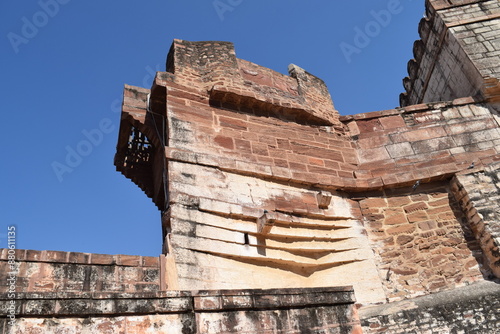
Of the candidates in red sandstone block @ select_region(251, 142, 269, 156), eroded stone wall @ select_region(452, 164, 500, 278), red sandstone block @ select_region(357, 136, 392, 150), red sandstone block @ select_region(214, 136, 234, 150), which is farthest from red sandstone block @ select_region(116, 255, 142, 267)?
eroded stone wall @ select_region(452, 164, 500, 278)

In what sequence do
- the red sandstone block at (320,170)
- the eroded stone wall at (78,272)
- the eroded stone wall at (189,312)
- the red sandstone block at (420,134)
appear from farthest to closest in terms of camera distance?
the red sandstone block at (420,134)
the red sandstone block at (320,170)
the eroded stone wall at (78,272)
the eroded stone wall at (189,312)

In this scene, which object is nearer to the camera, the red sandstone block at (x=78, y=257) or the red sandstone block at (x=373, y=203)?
the red sandstone block at (x=78, y=257)

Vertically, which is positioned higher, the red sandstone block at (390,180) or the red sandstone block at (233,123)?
the red sandstone block at (233,123)

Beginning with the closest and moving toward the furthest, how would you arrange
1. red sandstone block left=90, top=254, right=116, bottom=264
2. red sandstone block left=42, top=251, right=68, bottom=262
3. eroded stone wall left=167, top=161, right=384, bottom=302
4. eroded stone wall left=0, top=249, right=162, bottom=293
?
eroded stone wall left=0, top=249, right=162, bottom=293 < red sandstone block left=42, top=251, right=68, bottom=262 < red sandstone block left=90, top=254, right=116, bottom=264 < eroded stone wall left=167, top=161, right=384, bottom=302

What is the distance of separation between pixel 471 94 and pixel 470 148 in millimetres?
1527

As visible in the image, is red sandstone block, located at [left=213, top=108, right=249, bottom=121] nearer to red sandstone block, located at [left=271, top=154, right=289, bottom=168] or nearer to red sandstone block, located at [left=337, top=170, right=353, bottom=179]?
red sandstone block, located at [left=271, top=154, right=289, bottom=168]

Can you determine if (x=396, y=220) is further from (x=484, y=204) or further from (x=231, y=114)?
(x=231, y=114)

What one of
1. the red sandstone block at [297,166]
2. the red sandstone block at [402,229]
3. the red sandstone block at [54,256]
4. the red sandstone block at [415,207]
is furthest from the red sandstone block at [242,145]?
the red sandstone block at [54,256]

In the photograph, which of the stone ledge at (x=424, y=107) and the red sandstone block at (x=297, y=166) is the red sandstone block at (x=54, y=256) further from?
the stone ledge at (x=424, y=107)

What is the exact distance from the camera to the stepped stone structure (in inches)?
128

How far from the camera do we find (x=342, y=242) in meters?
5.89

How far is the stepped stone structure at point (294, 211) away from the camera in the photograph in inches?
128

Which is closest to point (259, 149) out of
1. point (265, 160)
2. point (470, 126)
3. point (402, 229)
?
point (265, 160)

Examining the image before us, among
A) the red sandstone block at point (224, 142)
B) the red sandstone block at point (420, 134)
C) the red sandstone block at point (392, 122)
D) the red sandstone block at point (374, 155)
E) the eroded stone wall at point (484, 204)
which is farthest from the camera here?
the red sandstone block at point (392, 122)
